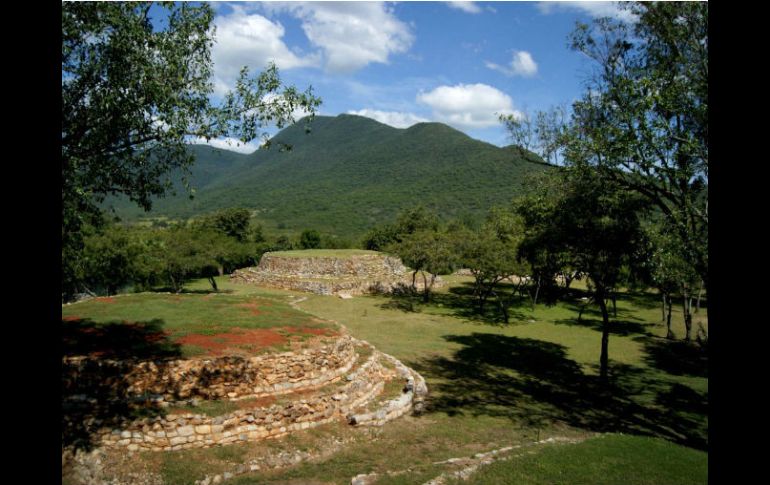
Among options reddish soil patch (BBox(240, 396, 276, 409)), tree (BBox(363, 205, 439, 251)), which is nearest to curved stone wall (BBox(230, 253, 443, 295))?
tree (BBox(363, 205, 439, 251))

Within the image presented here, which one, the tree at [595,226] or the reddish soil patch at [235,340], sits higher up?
the tree at [595,226]

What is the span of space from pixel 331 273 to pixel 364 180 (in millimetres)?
96544

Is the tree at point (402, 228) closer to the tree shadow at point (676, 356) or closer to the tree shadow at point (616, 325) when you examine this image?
the tree shadow at point (616, 325)

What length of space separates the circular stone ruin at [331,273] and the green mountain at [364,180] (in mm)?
37412

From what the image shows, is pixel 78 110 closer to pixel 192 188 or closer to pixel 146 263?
pixel 192 188

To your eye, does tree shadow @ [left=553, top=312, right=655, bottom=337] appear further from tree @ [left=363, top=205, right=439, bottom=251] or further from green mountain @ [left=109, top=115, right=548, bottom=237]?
green mountain @ [left=109, top=115, right=548, bottom=237]

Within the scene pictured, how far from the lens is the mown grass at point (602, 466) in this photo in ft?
24.3

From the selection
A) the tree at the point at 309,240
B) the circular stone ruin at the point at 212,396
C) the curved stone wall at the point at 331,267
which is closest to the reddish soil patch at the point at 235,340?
the circular stone ruin at the point at 212,396

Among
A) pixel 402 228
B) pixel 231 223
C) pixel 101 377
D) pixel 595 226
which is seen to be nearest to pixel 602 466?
pixel 595 226

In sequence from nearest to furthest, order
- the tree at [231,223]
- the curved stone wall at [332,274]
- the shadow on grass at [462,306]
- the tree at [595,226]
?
1. the tree at [595,226]
2. the shadow on grass at [462,306]
3. the curved stone wall at [332,274]
4. the tree at [231,223]

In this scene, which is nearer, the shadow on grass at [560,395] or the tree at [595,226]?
the shadow on grass at [560,395]

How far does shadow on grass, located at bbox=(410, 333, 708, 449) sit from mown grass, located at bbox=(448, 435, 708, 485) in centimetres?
270

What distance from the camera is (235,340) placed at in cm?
1283

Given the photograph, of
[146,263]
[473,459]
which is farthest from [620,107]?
[146,263]
